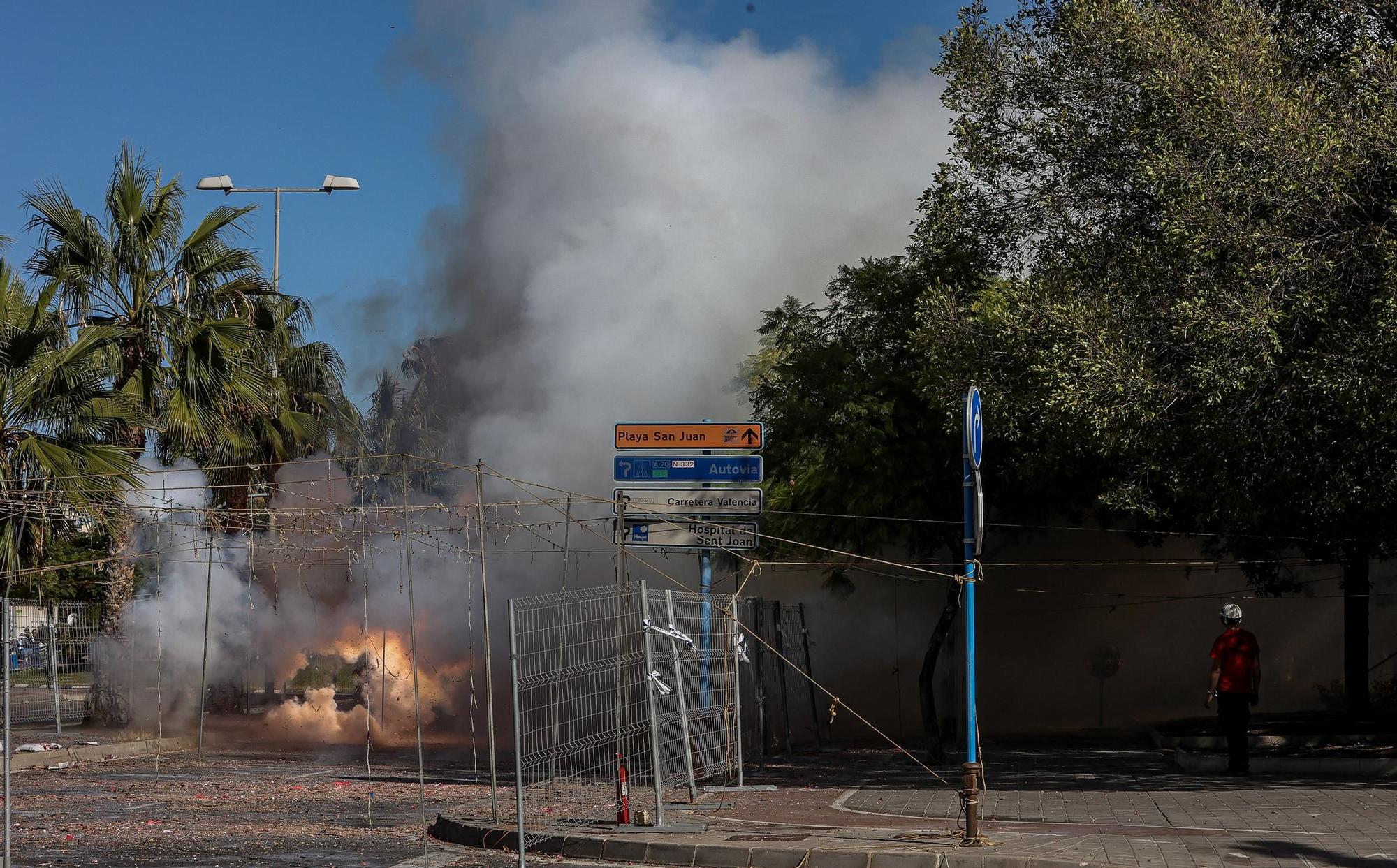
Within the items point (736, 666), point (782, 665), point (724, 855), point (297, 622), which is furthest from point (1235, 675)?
point (297, 622)

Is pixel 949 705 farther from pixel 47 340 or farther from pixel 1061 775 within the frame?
pixel 47 340

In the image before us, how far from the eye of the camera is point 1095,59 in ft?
46.0

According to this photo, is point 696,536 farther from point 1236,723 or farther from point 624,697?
point 1236,723

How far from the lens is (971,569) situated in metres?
8.55

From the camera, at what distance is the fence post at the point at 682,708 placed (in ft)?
34.4

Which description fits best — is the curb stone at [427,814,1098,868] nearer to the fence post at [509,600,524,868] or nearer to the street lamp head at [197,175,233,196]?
the fence post at [509,600,524,868]

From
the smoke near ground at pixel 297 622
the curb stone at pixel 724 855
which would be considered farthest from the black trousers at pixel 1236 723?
the smoke near ground at pixel 297 622

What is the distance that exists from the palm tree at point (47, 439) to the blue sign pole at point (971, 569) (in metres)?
10.5

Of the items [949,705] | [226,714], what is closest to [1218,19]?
[949,705]

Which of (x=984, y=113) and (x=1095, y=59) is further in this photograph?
(x=984, y=113)

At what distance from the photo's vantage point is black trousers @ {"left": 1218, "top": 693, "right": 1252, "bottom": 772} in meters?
12.4

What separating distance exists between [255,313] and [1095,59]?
12.6m

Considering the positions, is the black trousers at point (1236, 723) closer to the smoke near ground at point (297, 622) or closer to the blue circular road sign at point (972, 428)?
the blue circular road sign at point (972, 428)

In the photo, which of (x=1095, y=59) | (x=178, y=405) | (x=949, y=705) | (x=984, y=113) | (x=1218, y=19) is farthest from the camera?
(x=949, y=705)
